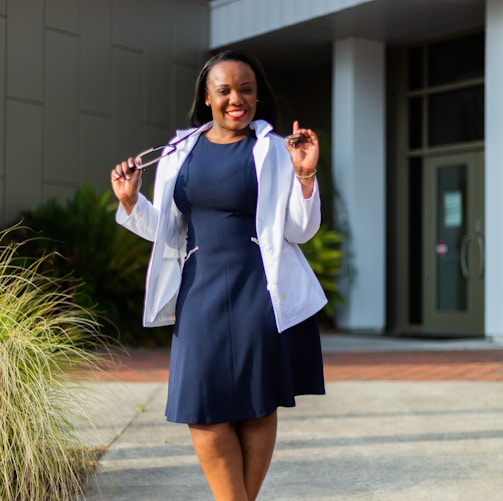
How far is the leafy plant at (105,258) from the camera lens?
31.4ft

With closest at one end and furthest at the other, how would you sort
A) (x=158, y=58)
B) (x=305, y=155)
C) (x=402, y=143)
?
1. (x=305, y=155)
2. (x=158, y=58)
3. (x=402, y=143)

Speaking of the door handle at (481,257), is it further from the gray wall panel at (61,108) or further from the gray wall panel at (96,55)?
the gray wall panel at (61,108)

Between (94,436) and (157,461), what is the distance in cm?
38

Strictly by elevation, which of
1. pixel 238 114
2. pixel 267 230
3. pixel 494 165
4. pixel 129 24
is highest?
pixel 129 24

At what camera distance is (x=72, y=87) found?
11469 mm

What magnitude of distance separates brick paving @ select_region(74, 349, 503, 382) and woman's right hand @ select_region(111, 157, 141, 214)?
3.64 m

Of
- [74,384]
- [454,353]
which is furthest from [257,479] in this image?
[454,353]

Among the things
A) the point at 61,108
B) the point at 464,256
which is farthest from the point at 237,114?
the point at 464,256

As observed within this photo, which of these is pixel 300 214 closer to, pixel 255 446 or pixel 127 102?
pixel 255 446

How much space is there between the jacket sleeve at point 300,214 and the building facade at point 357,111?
795 cm

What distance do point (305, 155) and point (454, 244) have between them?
10.1m

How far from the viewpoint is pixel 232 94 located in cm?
294

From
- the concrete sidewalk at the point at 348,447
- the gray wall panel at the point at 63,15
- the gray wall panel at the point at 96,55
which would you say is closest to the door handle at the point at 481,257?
the gray wall panel at the point at 96,55

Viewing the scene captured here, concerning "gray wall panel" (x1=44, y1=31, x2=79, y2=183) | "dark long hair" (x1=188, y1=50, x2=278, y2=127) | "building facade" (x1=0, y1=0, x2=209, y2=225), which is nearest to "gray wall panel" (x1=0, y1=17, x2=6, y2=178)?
"building facade" (x1=0, y1=0, x2=209, y2=225)
